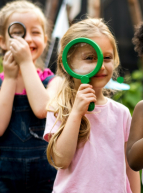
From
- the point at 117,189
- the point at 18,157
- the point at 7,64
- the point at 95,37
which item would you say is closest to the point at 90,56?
the point at 95,37

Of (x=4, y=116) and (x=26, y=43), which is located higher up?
(x=26, y=43)

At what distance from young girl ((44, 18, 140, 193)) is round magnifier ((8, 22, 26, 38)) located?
44cm

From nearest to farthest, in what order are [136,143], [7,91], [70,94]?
→ [136,143]
[70,94]
[7,91]

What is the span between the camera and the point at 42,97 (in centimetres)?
175

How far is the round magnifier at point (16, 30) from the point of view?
73.7 inches

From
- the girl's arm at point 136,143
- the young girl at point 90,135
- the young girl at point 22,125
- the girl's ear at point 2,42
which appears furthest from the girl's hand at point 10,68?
the girl's arm at point 136,143

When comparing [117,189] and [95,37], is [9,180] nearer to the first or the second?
[117,189]

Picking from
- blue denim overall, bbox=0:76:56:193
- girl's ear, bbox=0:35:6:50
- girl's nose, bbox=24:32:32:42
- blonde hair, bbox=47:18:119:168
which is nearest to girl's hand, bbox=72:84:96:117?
blonde hair, bbox=47:18:119:168

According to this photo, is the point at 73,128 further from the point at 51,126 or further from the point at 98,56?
the point at 98,56

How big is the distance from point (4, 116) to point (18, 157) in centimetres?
32

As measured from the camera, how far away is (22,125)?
6.06 feet

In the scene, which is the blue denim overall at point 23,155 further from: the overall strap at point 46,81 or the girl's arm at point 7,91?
the overall strap at point 46,81

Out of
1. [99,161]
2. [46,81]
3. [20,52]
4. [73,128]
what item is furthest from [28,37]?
[99,161]

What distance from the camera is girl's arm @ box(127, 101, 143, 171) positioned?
52.6 inches
